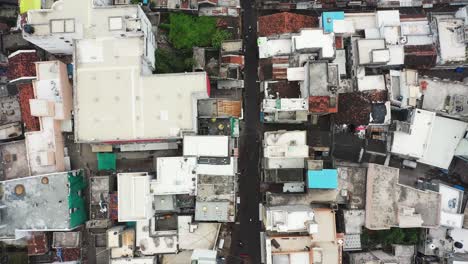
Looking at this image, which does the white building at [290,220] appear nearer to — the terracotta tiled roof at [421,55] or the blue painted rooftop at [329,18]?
the blue painted rooftop at [329,18]

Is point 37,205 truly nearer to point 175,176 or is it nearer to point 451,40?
point 175,176

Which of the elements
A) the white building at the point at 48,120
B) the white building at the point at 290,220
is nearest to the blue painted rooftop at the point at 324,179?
the white building at the point at 290,220

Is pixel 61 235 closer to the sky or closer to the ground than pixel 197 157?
closer to the ground

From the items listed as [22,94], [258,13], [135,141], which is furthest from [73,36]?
[258,13]

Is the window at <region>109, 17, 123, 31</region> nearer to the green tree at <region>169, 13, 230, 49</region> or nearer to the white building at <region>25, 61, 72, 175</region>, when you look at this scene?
the green tree at <region>169, 13, 230, 49</region>

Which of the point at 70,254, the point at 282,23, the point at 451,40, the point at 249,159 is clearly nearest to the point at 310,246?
the point at 249,159

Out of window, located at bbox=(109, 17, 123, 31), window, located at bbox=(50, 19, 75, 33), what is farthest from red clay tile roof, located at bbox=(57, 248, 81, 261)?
window, located at bbox=(109, 17, 123, 31)

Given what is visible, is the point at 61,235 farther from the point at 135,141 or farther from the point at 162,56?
the point at 162,56
